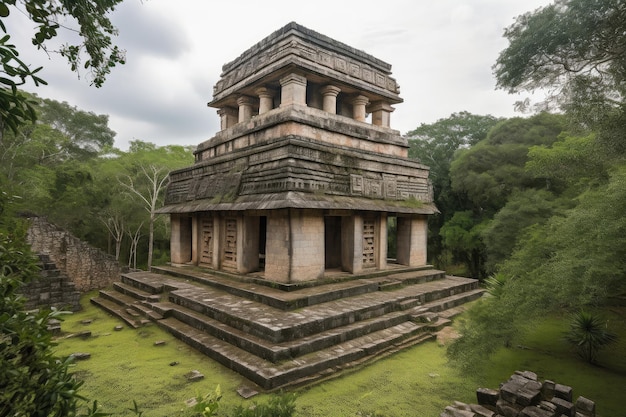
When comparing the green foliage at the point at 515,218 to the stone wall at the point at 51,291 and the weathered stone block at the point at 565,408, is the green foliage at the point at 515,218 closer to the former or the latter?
the weathered stone block at the point at 565,408

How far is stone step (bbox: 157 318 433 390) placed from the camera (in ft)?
15.9

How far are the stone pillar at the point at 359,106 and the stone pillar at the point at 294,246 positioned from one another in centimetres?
439

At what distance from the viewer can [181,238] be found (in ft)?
39.1

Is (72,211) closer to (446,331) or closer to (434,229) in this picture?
(446,331)

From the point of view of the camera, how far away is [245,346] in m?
5.64

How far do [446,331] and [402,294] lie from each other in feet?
4.82

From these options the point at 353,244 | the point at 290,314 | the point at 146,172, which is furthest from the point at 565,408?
the point at 146,172

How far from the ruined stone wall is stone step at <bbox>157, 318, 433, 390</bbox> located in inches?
285

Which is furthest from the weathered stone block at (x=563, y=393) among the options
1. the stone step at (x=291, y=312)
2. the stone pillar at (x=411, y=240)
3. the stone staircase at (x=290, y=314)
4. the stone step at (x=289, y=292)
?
the stone pillar at (x=411, y=240)

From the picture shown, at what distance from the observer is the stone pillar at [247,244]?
916 centimetres

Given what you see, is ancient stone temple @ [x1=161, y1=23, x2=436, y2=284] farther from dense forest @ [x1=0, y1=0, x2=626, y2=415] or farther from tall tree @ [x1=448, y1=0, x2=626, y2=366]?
tall tree @ [x1=448, y1=0, x2=626, y2=366]

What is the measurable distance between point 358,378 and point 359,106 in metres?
8.48

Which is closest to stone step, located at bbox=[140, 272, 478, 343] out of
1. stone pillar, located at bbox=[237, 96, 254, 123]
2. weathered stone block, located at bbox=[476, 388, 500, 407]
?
weathered stone block, located at bbox=[476, 388, 500, 407]

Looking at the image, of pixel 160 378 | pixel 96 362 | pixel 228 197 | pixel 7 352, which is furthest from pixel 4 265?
pixel 228 197
